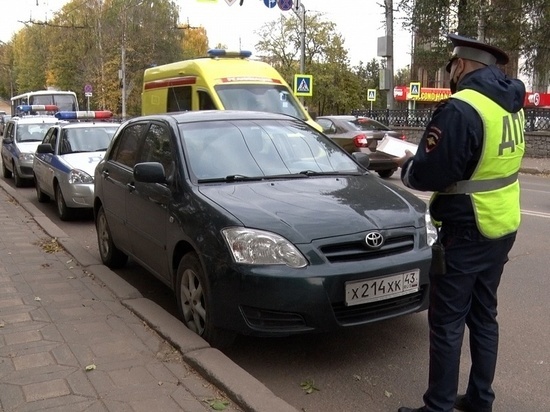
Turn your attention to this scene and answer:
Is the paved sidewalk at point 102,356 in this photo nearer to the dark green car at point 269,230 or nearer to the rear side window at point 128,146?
the dark green car at point 269,230

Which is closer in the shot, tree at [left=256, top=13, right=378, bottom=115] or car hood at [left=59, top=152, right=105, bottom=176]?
car hood at [left=59, top=152, right=105, bottom=176]

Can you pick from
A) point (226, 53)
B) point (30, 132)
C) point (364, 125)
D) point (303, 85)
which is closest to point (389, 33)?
point (303, 85)

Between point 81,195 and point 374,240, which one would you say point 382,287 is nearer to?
point 374,240

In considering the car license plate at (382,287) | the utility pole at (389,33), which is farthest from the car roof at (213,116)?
the utility pole at (389,33)

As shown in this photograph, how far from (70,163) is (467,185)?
8206 millimetres

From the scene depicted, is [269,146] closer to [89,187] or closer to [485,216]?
[485,216]

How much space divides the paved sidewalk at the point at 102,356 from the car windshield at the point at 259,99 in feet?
22.9

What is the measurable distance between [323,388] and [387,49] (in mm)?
21457

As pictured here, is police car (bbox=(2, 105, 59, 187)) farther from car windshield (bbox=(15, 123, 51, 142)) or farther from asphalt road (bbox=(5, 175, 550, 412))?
asphalt road (bbox=(5, 175, 550, 412))

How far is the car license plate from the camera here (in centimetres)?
392

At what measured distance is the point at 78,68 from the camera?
55.7 m

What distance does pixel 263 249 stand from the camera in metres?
3.96

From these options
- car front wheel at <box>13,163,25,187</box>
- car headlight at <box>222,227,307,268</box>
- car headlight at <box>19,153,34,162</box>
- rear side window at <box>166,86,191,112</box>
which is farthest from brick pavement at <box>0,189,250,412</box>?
car front wheel at <box>13,163,25,187</box>

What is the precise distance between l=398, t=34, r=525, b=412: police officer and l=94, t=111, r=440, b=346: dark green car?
0.84 meters
